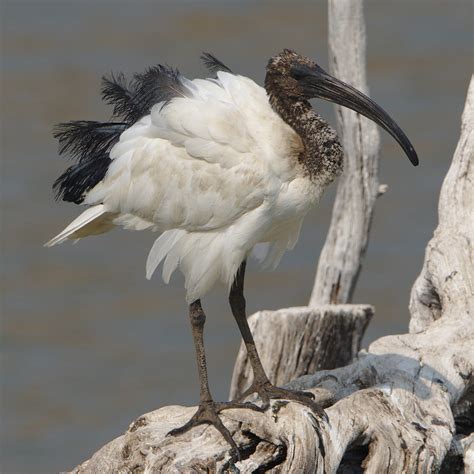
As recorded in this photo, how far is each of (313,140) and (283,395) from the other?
1348 millimetres

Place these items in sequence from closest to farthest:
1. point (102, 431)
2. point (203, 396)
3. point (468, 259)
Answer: point (203, 396) < point (468, 259) < point (102, 431)

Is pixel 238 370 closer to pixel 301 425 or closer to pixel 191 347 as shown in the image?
pixel 301 425

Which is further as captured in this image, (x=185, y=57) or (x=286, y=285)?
(x=185, y=57)

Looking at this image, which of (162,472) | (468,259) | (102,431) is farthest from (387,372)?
(102,431)

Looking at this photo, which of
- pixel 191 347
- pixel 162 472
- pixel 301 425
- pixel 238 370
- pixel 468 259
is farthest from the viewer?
pixel 191 347

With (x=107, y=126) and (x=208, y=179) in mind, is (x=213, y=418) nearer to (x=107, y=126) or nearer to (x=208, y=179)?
(x=208, y=179)

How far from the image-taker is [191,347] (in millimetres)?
14891

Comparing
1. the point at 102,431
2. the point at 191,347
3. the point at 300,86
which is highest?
the point at 300,86

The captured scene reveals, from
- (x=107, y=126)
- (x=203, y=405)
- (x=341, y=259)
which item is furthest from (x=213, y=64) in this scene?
(x=341, y=259)

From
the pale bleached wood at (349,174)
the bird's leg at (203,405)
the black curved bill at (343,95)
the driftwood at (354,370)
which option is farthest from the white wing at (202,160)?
the pale bleached wood at (349,174)

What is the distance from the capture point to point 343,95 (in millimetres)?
7219

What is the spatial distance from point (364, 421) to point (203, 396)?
2.77ft

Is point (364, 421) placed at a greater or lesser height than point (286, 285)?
lesser

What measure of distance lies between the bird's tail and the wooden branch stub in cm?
158
